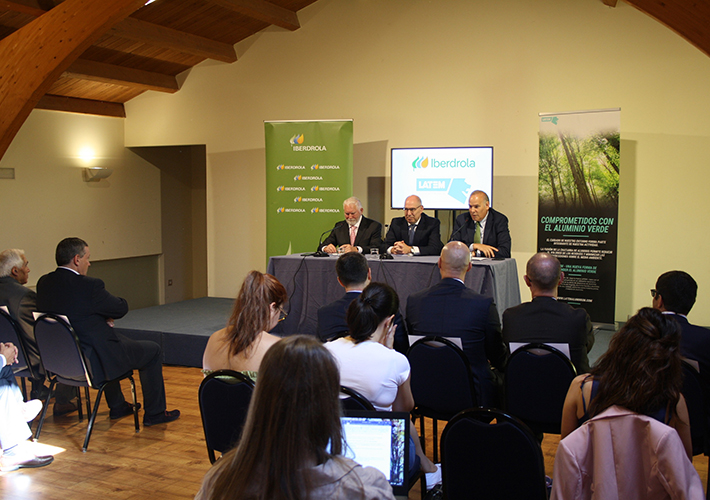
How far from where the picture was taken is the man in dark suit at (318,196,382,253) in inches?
226

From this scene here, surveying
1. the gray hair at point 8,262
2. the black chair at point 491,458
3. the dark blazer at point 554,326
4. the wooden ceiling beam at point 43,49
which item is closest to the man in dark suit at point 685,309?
the dark blazer at point 554,326

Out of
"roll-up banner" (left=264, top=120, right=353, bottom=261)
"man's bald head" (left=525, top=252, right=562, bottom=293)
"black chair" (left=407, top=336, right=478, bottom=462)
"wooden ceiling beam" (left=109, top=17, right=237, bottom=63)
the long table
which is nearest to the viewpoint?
"black chair" (left=407, top=336, right=478, bottom=462)

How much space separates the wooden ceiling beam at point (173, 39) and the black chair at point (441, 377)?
192 inches

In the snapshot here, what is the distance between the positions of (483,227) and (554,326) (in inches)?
101

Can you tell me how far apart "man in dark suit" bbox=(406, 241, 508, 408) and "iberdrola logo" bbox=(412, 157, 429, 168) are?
321cm

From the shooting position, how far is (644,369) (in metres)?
1.63

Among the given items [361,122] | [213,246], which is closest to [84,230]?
[213,246]

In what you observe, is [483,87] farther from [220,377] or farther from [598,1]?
[220,377]

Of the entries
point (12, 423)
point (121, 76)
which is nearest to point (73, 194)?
point (121, 76)

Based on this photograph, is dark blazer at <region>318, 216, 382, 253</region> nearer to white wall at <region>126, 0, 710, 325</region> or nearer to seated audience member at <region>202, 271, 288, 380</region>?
white wall at <region>126, 0, 710, 325</region>

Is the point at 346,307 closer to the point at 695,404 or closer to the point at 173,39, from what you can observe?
the point at 695,404

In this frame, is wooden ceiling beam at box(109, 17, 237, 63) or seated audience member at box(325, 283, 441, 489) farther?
wooden ceiling beam at box(109, 17, 237, 63)

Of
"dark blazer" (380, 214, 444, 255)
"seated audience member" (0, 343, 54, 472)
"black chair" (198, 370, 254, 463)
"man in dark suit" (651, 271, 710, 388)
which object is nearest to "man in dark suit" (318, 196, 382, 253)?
"dark blazer" (380, 214, 444, 255)

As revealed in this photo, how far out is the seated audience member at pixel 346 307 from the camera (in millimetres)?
3121
